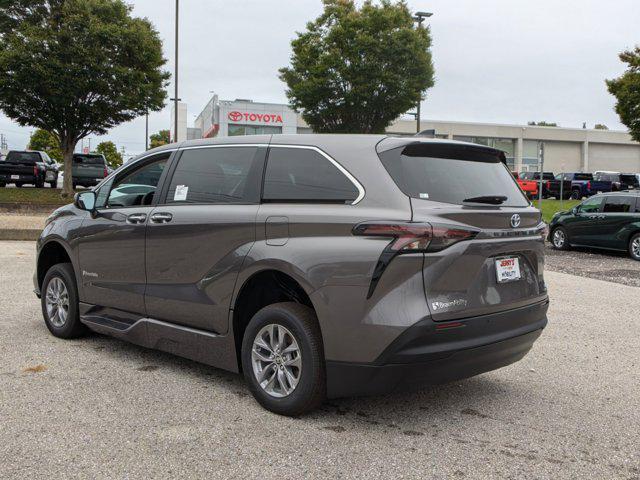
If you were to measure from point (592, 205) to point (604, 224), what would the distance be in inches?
24.8

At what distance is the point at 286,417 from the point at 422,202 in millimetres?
1532

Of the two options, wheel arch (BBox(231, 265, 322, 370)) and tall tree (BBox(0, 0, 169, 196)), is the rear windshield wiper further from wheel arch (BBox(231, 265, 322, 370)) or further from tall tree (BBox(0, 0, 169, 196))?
tall tree (BBox(0, 0, 169, 196))

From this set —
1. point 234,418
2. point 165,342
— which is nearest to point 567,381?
point 234,418

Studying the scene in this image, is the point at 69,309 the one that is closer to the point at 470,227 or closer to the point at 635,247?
the point at 470,227

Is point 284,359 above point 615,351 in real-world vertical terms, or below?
above

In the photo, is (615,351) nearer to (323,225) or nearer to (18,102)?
(323,225)

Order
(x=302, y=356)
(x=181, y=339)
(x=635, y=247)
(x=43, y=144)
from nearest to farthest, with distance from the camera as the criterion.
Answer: (x=302, y=356) → (x=181, y=339) → (x=635, y=247) → (x=43, y=144)

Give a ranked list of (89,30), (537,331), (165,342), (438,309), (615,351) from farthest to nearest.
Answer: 1. (89,30)
2. (615,351)
3. (165,342)
4. (537,331)
5. (438,309)

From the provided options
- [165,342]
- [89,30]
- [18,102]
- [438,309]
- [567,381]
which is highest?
[89,30]

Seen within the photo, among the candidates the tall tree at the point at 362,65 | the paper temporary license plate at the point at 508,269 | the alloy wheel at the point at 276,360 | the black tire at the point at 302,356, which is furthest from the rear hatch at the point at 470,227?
the tall tree at the point at 362,65

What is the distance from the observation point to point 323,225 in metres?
3.70

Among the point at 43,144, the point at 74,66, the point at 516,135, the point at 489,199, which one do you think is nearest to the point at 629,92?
the point at 74,66

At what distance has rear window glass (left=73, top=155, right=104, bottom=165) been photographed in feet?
Answer: 94.4

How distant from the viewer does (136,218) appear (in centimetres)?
491
